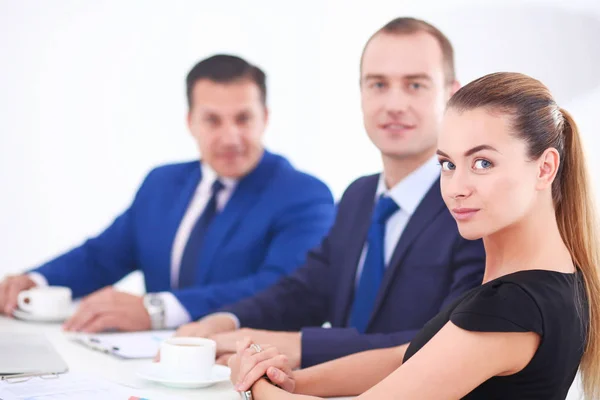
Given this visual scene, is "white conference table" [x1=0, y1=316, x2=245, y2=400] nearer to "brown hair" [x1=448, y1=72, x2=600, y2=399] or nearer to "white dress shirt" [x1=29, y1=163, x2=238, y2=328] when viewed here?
"brown hair" [x1=448, y1=72, x2=600, y2=399]

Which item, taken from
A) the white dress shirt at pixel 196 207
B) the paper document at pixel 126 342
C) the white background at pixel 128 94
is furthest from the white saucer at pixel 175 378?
the white background at pixel 128 94

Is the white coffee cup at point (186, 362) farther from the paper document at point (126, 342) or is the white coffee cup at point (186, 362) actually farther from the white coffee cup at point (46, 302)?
the white coffee cup at point (46, 302)

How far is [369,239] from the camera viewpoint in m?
2.00

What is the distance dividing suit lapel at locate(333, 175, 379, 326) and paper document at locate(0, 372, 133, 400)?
2.30 feet

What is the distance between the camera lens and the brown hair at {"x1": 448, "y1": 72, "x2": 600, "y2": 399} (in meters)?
1.23

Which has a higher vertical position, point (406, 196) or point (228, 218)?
point (406, 196)

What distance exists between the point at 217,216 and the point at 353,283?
866 mm


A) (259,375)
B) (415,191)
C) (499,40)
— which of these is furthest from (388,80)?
(499,40)

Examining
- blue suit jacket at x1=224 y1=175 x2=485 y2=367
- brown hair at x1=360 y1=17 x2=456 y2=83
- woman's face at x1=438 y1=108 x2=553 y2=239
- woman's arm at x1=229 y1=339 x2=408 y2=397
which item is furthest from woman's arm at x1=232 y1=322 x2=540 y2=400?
brown hair at x1=360 y1=17 x2=456 y2=83

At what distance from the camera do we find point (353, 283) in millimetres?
2002

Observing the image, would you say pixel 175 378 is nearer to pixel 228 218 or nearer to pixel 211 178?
pixel 228 218

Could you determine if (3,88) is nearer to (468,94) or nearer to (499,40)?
(499,40)

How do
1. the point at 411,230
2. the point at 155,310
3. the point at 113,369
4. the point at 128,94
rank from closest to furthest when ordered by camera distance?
the point at 113,369 → the point at 411,230 → the point at 155,310 → the point at 128,94

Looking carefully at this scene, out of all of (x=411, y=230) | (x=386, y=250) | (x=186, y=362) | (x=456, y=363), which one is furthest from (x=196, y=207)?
(x=456, y=363)
